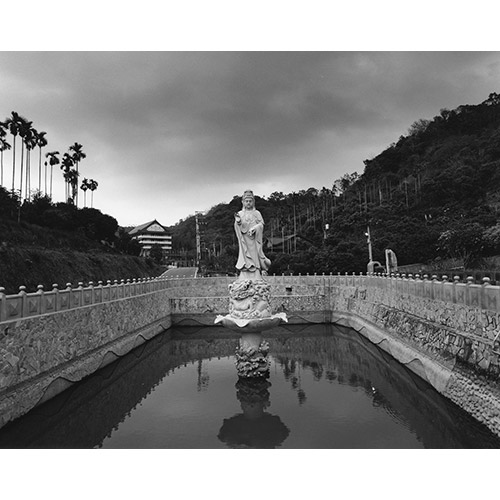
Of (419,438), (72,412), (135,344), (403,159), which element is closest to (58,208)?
(135,344)

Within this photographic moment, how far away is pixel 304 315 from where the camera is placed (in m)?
30.6

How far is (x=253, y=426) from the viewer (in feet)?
36.0

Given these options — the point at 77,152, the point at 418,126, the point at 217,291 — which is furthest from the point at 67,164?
the point at 418,126

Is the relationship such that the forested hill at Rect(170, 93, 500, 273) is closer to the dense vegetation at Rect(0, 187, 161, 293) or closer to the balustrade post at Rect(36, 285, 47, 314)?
the dense vegetation at Rect(0, 187, 161, 293)

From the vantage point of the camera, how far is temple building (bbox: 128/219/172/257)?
93.6m

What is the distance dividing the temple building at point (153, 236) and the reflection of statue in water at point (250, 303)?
7951cm

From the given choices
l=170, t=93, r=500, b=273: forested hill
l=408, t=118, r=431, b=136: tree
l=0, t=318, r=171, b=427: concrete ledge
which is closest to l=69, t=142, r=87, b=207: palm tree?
l=170, t=93, r=500, b=273: forested hill

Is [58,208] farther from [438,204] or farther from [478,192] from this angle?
[478,192]

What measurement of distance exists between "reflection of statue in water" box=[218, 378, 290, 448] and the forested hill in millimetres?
27026

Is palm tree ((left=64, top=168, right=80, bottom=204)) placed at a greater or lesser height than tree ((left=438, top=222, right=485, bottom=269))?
greater

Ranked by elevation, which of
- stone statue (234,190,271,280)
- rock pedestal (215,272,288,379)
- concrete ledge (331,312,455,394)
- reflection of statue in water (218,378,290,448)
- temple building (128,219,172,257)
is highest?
temple building (128,219,172,257)

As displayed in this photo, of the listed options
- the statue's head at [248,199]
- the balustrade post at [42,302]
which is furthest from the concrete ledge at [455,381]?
the balustrade post at [42,302]

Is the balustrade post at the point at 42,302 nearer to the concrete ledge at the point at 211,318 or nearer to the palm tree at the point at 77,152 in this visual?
the concrete ledge at the point at 211,318

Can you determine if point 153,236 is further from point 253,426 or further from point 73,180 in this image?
point 253,426
